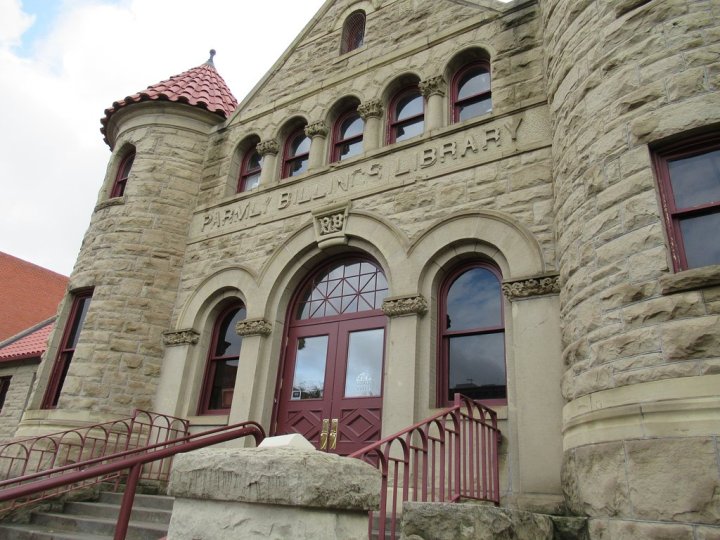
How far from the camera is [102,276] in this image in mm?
10250

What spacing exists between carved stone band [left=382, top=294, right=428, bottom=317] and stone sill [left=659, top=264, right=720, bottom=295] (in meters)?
3.25

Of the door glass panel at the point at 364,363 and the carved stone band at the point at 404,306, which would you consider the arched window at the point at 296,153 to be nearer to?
the door glass panel at the point at 364,363

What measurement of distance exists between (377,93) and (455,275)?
3866 mm

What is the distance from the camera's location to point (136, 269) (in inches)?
404

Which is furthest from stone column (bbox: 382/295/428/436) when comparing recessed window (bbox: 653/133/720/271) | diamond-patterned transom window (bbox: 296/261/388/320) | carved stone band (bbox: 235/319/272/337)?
recessed window (bbox: 653/133/720/271)

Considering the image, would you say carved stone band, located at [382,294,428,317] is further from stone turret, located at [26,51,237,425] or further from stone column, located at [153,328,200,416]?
stone turret, located at [26,51,237,425]

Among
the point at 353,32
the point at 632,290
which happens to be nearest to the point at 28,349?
the point at 353,32

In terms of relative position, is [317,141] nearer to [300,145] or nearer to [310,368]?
[300,145]

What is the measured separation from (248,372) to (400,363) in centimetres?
268

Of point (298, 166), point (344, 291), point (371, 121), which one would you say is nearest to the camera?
point (344, 291)

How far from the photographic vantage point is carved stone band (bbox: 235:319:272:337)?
8.75m

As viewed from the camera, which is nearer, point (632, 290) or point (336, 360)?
point (632, 290)

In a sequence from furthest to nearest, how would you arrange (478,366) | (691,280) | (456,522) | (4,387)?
(4,387), (478,366), (691,280), (456,522)

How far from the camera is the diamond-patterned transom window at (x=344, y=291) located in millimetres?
8367
